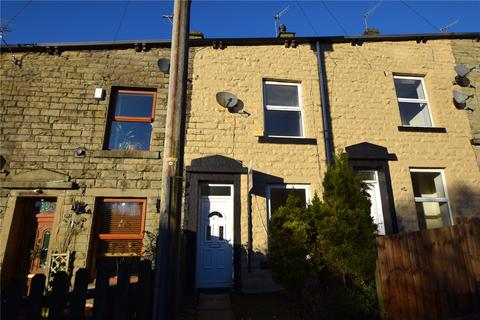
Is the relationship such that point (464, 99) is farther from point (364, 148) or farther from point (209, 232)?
point (209, 232)

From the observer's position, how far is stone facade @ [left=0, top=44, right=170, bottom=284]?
7.30m

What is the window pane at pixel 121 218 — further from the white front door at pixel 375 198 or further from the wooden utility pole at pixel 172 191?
the white front door at pixel 375 198

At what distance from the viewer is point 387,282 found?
459cm

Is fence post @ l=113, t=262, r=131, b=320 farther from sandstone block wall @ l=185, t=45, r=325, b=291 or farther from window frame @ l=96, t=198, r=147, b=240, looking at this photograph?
window frame @ l=96, t=198, r=147, b=240

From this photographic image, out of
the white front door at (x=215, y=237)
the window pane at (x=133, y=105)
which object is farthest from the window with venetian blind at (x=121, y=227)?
the window pane at (x=133, y=105)

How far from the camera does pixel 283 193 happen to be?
7945 millimetres

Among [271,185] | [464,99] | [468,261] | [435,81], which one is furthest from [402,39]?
[468,261]

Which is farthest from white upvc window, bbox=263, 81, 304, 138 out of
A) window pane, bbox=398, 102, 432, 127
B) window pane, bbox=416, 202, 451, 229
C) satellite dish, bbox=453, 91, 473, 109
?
satellite dish, bbox=453, 91, 473, 109

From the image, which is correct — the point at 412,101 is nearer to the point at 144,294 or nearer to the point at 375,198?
the point at 375,198

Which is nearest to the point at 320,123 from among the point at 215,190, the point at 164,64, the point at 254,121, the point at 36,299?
the point at 254,121

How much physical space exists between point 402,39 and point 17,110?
11432mm

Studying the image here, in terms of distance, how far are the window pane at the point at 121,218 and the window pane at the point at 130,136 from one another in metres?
1.52

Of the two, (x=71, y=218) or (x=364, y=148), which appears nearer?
(x=71, y=218)

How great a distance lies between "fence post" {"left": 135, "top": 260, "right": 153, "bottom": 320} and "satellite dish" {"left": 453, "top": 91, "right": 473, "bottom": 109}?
975 cm
